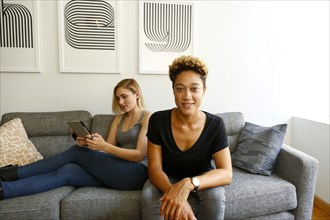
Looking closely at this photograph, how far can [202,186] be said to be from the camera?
4.54 ft

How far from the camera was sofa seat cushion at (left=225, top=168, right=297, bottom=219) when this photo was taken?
5.42 ft

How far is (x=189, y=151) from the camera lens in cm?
150

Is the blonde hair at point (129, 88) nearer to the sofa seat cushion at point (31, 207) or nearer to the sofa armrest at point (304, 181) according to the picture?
the sofa seat cushion at point (31, 207)

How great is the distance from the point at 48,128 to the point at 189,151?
1.31 m

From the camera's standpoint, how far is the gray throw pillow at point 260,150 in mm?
1978

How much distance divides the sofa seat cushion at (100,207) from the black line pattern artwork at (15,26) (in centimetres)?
152

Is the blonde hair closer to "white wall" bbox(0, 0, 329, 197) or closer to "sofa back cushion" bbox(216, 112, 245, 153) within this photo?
"white wall" bbox(0, 0, 329, 197)

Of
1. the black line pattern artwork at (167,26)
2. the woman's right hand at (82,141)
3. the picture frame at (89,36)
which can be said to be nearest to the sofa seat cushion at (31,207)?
the woman's right hand at (82,141)

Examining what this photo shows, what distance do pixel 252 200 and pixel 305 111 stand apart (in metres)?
1.57

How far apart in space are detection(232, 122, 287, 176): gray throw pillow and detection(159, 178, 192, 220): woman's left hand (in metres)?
0.84

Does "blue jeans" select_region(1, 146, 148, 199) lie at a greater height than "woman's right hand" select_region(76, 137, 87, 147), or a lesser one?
lesser

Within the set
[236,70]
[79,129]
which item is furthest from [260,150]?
[79,129]

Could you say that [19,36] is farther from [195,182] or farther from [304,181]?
[304,181]

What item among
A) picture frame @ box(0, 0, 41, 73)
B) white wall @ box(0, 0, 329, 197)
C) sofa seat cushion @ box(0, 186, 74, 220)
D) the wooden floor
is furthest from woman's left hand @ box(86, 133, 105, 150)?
the wooden floor
